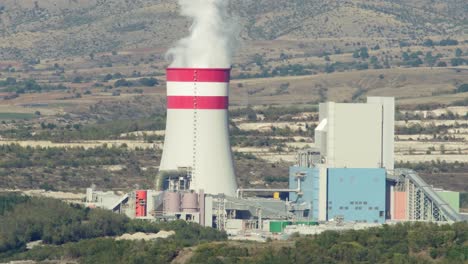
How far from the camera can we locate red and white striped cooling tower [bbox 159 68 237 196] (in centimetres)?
9356

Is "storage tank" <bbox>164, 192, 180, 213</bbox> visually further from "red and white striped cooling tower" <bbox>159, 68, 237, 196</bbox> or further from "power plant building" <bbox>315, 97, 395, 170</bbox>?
"power plant building" <bbox>315, 97, 395, 170</bbox>

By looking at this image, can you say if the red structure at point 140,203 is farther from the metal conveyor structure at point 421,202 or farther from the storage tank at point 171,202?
the metal conveyor structure at point 421,202

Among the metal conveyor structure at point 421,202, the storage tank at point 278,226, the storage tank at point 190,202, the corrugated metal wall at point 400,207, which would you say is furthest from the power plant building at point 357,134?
the storage tank at point 190,202

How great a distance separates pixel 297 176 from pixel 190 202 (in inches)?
215

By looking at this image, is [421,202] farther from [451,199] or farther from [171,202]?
[171,202]

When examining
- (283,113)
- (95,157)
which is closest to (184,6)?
(95,157)

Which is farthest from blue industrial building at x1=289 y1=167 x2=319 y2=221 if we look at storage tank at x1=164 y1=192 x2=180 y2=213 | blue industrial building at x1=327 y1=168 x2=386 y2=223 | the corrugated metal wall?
storage tank at x1=164 y1=192 x2=180 y2=213

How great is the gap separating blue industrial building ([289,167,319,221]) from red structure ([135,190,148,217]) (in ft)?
22.7

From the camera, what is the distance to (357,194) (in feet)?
310

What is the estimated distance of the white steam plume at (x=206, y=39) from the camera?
314 feet

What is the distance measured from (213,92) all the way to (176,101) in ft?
5.89

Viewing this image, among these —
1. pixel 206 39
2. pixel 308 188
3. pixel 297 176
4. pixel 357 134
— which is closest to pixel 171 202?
pixel 297 176

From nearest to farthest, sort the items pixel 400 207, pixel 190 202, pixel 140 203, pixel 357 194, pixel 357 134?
pixel 357 194
pixel 357 134
pixel 190 202
pixel 400 207
pixel 140 203

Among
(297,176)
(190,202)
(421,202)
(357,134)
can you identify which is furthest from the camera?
(297,176)
